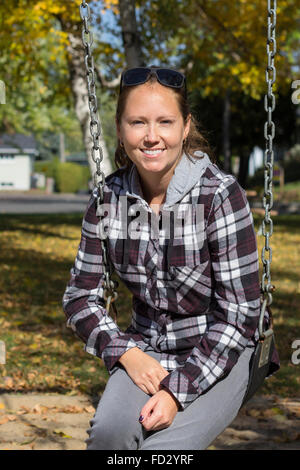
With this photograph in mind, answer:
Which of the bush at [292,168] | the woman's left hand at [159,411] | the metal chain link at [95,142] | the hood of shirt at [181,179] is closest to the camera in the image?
the woman's left hand at [159,411]

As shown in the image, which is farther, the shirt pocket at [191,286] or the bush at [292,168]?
the bush at [292,168]

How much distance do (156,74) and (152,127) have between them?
0.60 feet

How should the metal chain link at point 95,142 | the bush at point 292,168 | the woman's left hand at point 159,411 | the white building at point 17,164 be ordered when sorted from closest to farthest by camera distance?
the woman's left hand at point 159,411 < the metal chain link at point 95,142 < the bush at point 292,168 < the white building at point 17,164

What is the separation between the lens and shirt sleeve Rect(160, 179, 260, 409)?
221 cm

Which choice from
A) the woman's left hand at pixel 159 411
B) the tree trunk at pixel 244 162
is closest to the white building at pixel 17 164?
the tree trunk at pixel 244 162

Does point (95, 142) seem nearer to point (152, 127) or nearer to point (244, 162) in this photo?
point (152, 127)

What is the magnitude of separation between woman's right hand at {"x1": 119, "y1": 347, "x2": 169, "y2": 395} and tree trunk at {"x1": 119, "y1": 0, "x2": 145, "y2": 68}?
Result: 696 cm

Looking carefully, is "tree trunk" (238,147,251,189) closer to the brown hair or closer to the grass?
the grass

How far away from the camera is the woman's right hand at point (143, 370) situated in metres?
2.22

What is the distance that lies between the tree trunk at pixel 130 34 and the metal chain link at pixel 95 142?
634cm

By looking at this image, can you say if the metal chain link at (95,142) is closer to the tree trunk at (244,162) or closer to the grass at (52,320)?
the grass at (52,320)

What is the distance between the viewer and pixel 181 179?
2.36 m

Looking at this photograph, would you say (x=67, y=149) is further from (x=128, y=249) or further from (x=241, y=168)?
(x=128, y=249)

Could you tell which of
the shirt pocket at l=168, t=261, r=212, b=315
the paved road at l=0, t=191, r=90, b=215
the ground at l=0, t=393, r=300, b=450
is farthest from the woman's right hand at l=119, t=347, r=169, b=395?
the paved road at l=0, t=191, r=90, b=215
